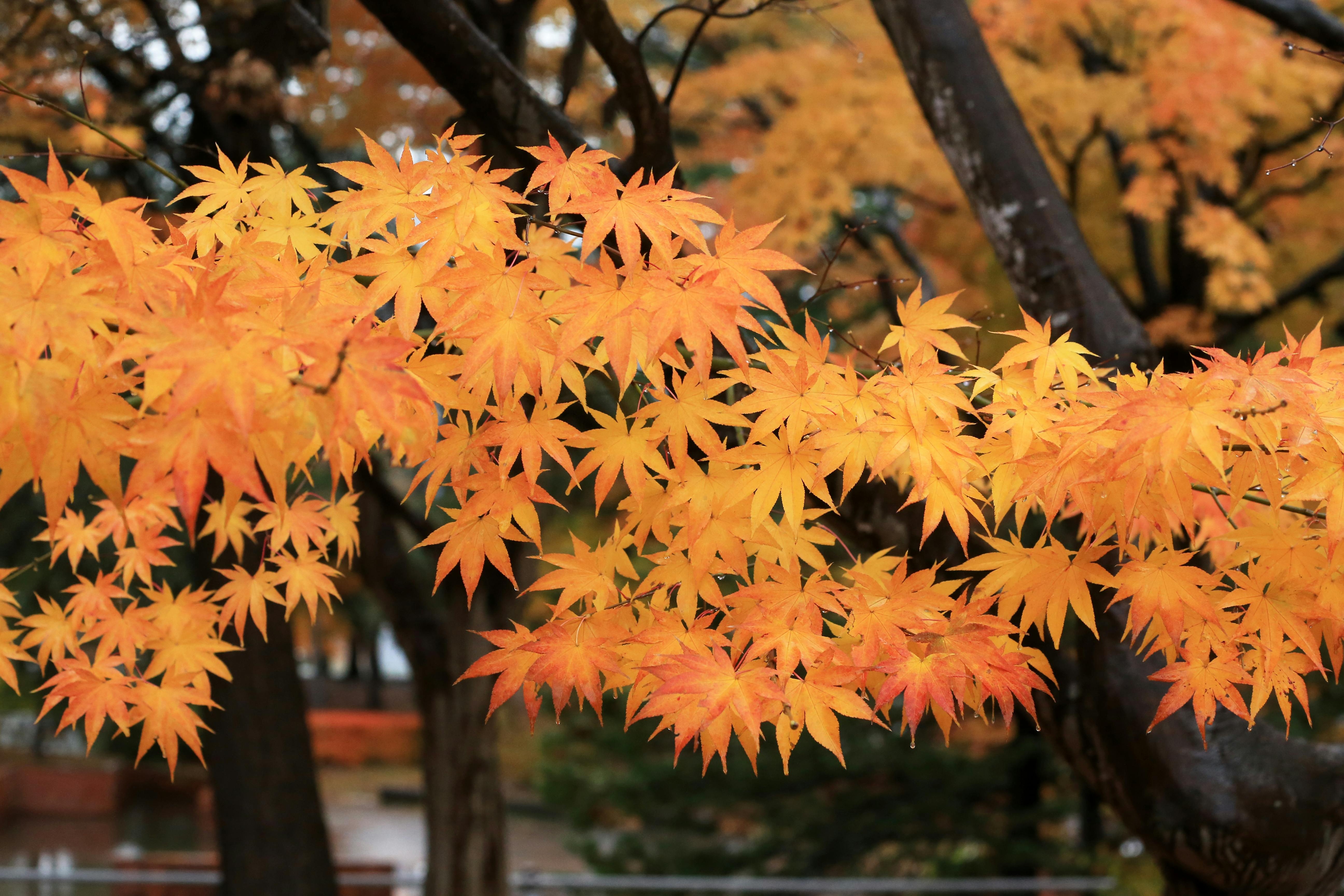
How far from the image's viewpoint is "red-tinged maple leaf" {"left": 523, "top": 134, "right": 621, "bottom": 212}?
166cm

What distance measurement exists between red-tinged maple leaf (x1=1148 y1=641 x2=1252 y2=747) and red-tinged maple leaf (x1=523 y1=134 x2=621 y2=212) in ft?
4.30

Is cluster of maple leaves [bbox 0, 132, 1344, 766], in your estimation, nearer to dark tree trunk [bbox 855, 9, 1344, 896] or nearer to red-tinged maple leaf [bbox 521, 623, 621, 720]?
red-tinged maple leaf [bbox 521, 623, 621, 720]

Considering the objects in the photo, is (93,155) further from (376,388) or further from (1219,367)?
(1219,367)

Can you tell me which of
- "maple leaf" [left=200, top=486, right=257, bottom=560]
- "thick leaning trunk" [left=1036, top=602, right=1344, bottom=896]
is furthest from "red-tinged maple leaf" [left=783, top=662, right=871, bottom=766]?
"thick leaning trunk" [left=1036, top=602, right=1344, bottom=896]

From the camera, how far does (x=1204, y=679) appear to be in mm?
1806

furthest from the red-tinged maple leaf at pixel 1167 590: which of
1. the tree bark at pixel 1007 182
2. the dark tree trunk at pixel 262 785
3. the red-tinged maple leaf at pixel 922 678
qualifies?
the dark tree trunk at pixel 262 785

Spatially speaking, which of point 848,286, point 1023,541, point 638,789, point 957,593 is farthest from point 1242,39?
point 638,789

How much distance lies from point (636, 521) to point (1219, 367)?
0.97 m

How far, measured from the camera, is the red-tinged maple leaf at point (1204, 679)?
179 centimetres

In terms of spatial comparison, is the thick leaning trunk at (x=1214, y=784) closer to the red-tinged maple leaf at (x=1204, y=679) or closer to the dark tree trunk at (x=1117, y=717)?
the dark tree trunk at (x=1117, y=717)

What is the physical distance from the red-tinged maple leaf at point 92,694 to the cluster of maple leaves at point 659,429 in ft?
0.05

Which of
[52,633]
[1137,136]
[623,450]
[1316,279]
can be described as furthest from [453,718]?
[1316,279]

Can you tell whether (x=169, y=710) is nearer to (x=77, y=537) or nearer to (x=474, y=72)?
(x=77, y=537)

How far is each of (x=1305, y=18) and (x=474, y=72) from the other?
2575mm
